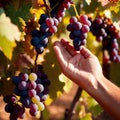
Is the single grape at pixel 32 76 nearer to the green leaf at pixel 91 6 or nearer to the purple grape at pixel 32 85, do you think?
the purple grape at pixel 32 85

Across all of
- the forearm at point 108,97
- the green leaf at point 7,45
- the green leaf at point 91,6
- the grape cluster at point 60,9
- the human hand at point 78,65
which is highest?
the green leaf at point 91,6

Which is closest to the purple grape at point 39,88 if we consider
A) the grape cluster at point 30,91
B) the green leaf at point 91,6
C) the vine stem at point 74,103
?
the grape cluster at point 30,91

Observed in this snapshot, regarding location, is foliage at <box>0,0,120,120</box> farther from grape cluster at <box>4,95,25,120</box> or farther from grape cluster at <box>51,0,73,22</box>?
grape cluster at <box>4,95,25,120</box>

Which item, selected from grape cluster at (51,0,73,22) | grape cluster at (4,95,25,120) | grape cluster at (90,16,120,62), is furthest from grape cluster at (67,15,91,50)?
grape cluster at (90,16,120,62)

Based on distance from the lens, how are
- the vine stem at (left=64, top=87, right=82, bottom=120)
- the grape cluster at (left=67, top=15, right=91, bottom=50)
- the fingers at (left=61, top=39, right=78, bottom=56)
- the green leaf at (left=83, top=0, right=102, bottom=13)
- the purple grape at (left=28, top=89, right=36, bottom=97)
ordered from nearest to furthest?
the purple grape at (left=28, top=89, right=36, bottom=97)
the grape cluster at (left=67, top=15, right=91, bottom=50)
the fingers at (left=61, top=39, right=78, bottom=56)
the green leaf at (left=83, top=0, right=102, bottom=13)
the vine stem at (left=64, top=87, right=82, bottom=120)

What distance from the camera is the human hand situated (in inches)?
65.6

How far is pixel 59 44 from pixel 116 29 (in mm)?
462

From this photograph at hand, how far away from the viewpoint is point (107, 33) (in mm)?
2137

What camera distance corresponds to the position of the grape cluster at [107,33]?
2.05 metres

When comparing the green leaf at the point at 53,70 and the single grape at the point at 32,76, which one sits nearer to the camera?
the single grape at the point at 32,76

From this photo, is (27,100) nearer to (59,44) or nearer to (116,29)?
(59,44)

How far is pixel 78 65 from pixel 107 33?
47cm

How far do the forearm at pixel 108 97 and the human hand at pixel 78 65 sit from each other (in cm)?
3

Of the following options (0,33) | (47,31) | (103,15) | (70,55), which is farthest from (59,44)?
(103,15)
